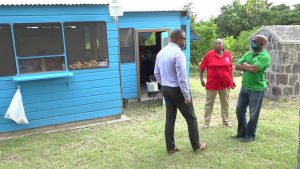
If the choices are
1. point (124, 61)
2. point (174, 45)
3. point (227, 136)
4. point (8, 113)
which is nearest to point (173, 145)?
point (227, 136)

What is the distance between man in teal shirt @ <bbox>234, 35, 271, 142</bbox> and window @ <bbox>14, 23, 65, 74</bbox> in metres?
3.23

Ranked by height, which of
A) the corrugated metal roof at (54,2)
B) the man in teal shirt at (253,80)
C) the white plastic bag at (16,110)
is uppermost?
the corrugated metal roof at (54,2)

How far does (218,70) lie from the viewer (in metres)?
5.21

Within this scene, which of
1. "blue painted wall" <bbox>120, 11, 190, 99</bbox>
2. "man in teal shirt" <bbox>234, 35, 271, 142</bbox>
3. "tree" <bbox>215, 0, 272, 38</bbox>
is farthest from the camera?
"tree" <bbox>215, 0, 272, 38</bbox>

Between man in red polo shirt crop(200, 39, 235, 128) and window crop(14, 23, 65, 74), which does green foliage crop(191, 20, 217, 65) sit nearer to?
man in red polo shirt crop(200, 39, 235, 128)

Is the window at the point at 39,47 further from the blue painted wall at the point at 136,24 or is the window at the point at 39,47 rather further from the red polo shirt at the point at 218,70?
the red polo shirt at the point at 218,70

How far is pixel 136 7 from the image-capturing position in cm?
787

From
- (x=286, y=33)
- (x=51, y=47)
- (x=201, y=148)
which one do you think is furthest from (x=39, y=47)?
(x=286, y=33)

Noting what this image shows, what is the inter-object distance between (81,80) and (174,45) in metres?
2.44

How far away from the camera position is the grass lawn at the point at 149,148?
4191 millimetres

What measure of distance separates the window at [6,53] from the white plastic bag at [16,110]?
39 centimetres

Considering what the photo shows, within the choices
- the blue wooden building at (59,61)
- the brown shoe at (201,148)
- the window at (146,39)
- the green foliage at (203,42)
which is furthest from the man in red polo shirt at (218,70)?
the green foliage at (203,42)

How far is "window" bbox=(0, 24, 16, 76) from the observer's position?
17.0ft

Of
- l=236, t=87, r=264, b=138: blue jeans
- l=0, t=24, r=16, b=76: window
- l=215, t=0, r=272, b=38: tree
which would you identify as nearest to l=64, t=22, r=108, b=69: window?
l=0, t=24, r=16, b=76: window
